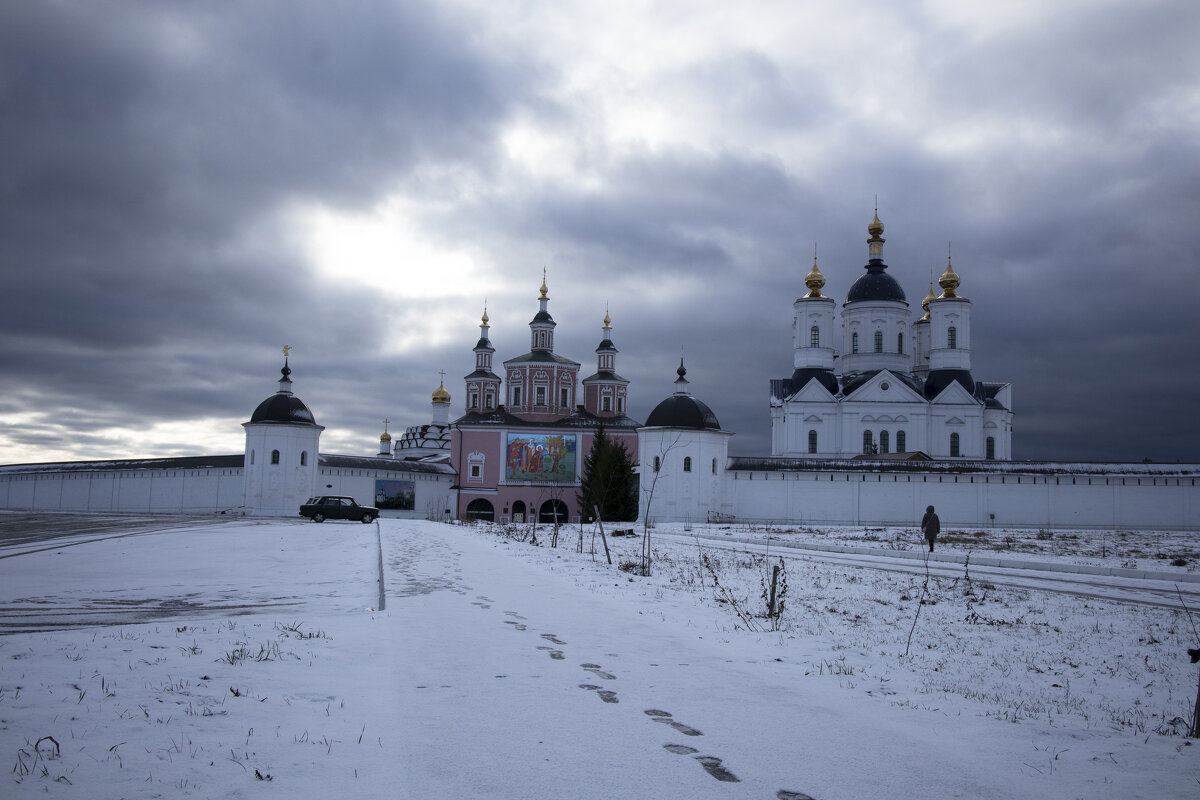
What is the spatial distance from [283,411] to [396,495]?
10187 mm

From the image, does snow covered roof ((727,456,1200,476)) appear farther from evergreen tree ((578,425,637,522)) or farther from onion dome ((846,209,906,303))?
onion dome ((846,209,906,303))

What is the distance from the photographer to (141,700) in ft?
14.0

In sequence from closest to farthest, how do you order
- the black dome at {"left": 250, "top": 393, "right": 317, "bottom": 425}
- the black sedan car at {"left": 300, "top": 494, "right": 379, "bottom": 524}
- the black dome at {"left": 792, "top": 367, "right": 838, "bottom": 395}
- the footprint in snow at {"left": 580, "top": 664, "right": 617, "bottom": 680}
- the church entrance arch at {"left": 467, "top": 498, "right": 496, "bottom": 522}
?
1. the footprint in snow at {"left": 580, "top": 664, "right": 617, "bottom": 680}
2. the black sedan car at {"left": 300, "top": 494, "right": 379, "bottom": 524}
3. the black dome at {"left": 250, "top": 393, "right": 317, "bottom": 425}
4. the black dome at {"left": 792, "top": 367, "right": 838, "bottom": 395}
5. the church entrance arch at {"left": 467, "top": 498, "right": 496, "bottom": 522}

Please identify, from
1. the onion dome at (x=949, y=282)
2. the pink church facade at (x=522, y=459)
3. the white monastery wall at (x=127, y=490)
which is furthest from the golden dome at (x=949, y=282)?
the white monastery wall at (x=127, y=490)

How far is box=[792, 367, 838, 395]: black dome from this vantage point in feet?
175

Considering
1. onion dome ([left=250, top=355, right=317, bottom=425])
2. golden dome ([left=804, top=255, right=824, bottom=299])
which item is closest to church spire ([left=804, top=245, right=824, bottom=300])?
golden dome ([left=804, top=255, right=824, bottom=299])

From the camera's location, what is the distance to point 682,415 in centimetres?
3916

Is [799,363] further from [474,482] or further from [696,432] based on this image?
[474,482]

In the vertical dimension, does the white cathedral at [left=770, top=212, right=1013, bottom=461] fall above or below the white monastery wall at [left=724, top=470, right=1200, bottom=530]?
above

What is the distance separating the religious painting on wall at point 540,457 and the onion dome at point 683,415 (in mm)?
16478

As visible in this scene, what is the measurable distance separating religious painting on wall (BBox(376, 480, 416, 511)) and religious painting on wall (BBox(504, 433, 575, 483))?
6772 millimetres

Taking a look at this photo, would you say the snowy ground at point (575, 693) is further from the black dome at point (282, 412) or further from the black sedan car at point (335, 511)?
the black dome at point (282, 412)

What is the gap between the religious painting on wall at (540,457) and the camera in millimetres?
55625

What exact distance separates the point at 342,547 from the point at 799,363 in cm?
4207
